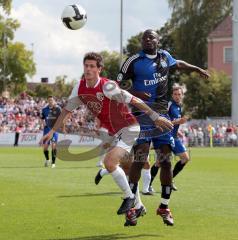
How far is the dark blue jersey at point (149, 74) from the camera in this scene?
31.9 feet

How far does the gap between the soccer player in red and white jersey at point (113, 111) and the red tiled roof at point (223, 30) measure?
243 ft

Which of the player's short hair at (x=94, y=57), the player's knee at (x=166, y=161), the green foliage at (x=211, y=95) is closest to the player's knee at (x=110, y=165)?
the player's knee at (x=166, y=161)

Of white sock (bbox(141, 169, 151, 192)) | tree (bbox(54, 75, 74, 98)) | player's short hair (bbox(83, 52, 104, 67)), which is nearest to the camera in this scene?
player's short hair (bbox(83, 52, 104, 67))

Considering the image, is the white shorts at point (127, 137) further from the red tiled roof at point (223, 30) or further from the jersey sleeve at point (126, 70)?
the red tiled roof at point (223, 30)

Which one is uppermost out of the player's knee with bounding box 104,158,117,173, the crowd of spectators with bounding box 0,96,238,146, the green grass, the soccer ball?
the soccer ball

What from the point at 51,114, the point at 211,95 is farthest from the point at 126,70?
the point at 211,95

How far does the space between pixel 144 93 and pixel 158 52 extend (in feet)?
2.02

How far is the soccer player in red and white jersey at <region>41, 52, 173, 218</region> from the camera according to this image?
9133mm

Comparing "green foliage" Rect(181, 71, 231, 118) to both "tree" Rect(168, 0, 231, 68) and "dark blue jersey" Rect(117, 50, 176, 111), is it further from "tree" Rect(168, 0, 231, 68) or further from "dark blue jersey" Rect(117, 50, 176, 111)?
"dark blue jersey" Rect(117, 50, 176, 111)

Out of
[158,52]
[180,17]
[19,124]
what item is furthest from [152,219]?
[180,17]

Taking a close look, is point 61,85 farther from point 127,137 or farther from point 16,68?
point 127,137

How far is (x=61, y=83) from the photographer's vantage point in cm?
12688

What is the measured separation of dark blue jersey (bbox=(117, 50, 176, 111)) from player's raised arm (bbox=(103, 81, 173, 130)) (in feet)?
1.71

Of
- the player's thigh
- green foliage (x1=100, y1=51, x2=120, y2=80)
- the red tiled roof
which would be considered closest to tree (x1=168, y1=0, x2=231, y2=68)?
the red tiled roof
